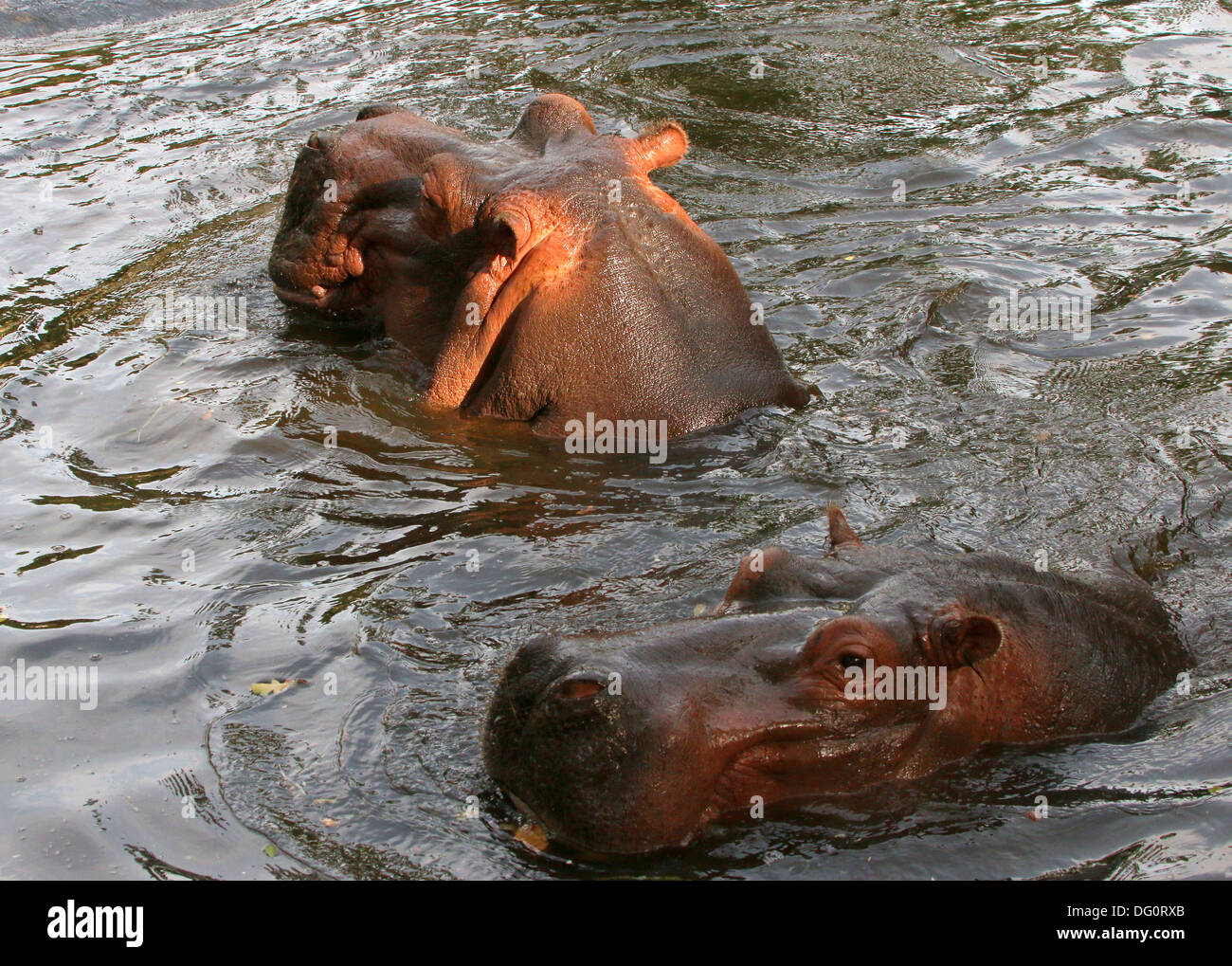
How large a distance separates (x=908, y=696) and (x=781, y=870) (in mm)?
699

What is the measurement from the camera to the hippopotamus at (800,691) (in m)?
4.07

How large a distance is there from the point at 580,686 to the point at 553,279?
3.54 m

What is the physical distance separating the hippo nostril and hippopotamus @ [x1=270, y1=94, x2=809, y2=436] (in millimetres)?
3280

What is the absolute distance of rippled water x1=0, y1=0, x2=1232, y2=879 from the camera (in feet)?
14.8

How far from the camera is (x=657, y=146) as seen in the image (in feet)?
25.4

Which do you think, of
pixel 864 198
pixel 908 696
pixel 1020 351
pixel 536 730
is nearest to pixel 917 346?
pixel 1020 351
